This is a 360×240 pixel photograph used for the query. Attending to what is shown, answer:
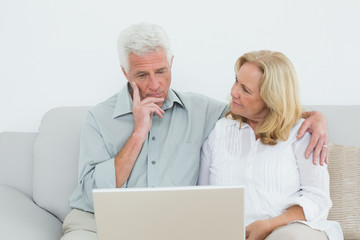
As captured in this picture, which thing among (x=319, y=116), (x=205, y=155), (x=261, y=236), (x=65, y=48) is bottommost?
(x=261, y=236)

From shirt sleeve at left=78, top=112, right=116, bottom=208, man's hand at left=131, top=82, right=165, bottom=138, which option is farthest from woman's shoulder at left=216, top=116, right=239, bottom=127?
shirt sleeve at left=78, top=112, right=116, bottom=208

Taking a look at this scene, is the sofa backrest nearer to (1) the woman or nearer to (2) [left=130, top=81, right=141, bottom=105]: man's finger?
(1) the woman

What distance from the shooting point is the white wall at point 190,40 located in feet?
7.28

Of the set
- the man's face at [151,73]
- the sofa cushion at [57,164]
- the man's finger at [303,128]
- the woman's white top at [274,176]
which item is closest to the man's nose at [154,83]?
the man's face at [151,73]

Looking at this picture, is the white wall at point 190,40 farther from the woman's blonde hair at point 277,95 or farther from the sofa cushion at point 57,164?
the woman's blonde hair at point 277,95

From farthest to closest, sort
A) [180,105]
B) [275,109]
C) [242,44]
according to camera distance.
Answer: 1. [242,44]
2. [180,105]
3. [275,109]

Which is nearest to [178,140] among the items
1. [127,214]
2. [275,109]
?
[275,109]

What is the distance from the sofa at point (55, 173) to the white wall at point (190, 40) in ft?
0.88

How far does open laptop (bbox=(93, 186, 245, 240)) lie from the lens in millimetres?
1108

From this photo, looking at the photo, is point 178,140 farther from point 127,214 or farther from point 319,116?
point 127,214

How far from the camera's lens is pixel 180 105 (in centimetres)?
188

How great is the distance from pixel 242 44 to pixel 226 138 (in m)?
0.69

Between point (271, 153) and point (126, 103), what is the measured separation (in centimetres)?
66

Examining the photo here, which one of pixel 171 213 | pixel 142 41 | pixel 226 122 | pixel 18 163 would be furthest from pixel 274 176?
pixel 18 163
